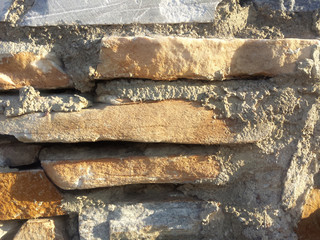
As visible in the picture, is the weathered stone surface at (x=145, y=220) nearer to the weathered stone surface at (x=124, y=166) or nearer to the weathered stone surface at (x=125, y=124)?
the weathered stone surface at (x=124, y=166)

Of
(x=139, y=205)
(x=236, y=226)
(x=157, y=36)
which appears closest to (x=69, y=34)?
(x=157, y=36)

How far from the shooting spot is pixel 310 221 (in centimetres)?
98

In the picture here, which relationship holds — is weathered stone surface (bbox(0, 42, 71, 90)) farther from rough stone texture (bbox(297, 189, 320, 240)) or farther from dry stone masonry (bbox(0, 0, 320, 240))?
rough stone texture (bbox(297, 189, 320, 240))

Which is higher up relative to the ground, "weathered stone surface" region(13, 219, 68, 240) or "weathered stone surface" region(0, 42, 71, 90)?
"weathered stone surface" region(0, 42, 71, 90)

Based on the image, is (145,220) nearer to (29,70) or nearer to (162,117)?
(162,117)

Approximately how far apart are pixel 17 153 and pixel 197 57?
1.88ft

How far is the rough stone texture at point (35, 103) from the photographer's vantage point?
0.89m

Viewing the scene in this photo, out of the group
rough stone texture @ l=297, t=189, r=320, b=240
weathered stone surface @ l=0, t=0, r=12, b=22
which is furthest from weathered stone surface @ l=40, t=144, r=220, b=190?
weathered stone surface @ l=0, t=0, r=12, b=22

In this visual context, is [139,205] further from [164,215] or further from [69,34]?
[69,34]

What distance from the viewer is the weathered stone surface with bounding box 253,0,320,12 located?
95 centimetres

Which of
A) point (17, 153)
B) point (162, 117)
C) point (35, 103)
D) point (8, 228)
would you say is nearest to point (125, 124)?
point (162, 117)

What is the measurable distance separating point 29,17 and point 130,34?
27 cm

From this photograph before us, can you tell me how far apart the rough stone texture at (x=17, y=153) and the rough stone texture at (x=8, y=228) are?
0.61ft

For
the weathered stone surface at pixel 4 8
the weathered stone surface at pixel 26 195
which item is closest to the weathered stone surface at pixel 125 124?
the weathered stone surface at pixel 26 195
